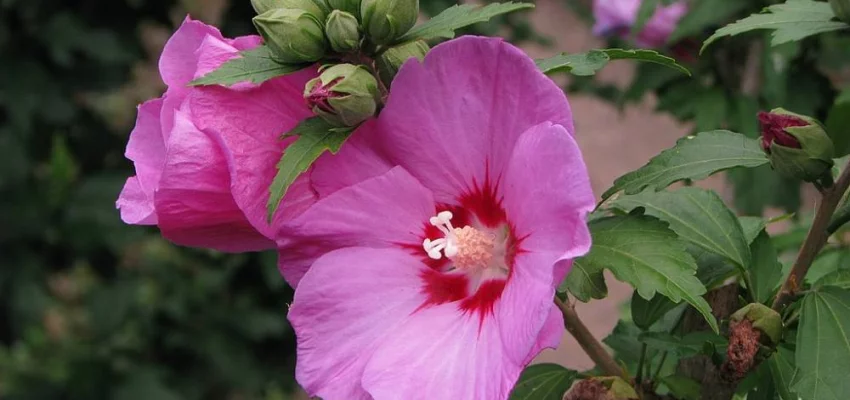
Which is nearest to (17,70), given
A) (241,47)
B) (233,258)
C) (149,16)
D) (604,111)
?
(149,16)

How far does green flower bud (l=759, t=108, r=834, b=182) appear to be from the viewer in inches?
31.2

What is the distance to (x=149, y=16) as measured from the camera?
8.77 ft

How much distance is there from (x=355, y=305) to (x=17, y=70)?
6.71 ft

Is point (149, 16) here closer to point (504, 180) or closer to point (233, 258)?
point (233, 258)

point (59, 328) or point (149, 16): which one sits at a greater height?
point (149, 16)

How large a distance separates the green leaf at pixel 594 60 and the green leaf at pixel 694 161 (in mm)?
94

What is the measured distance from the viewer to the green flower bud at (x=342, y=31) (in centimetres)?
74

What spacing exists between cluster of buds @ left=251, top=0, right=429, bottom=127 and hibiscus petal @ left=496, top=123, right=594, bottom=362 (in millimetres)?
111

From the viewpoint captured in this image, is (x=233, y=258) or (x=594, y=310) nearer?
(x=233, y=258)

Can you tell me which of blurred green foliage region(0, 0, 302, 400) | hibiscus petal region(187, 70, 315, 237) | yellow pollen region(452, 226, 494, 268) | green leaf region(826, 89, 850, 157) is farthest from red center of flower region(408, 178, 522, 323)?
blurred green foliage region(0, 0, 302, 400)

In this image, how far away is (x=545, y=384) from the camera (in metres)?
0.90

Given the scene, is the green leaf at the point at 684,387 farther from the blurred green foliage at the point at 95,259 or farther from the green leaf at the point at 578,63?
the blurred green foliage at the point at 95,259

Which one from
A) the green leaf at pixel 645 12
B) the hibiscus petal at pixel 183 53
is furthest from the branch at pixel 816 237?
the green leaf at pixel 645 12

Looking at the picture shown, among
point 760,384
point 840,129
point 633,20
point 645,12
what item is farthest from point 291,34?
point 633,20
